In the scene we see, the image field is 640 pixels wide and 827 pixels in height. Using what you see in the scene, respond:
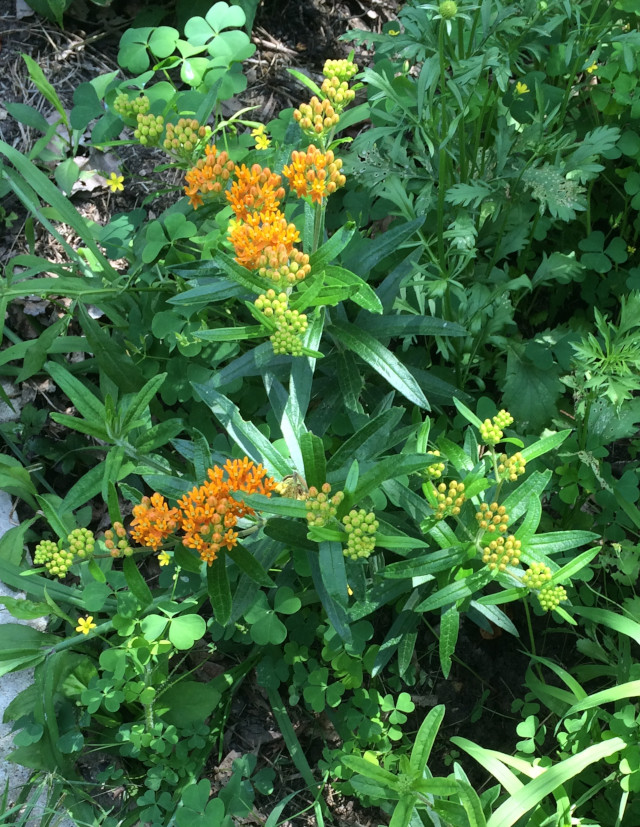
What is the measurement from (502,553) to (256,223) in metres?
1.10

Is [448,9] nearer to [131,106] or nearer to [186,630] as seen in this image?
[131,106]

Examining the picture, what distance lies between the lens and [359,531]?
72.7 inches

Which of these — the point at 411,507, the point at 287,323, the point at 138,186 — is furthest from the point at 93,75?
the point at 411,507

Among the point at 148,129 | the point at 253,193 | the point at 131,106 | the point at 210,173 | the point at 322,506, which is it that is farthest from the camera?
the point at 131,106

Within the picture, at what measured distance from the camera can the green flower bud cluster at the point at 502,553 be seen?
1933 mm

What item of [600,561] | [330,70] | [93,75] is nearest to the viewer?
[330,70]

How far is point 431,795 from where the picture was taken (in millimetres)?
2164

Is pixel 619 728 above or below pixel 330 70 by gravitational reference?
below

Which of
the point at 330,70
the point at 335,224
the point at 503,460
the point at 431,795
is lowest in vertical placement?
the point at 431,795

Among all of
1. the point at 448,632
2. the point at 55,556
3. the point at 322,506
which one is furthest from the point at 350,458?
the point at 55,556

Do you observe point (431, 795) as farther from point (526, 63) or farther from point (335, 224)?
point (526, 63)

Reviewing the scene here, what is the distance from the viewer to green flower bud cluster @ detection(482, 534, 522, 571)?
6.34 ft

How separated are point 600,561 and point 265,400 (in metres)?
1.40

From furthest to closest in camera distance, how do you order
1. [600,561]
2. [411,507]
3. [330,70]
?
[600,561] → [411,507] → [330,70]
